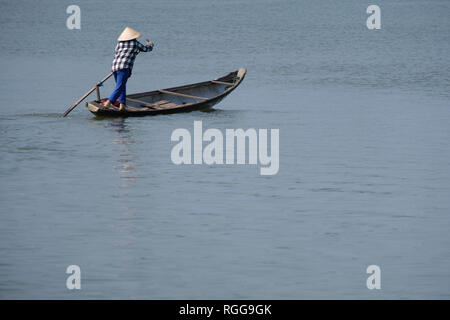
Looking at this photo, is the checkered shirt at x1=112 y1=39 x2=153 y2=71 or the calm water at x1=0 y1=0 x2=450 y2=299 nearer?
the calm water at x1=0 y1=0 x2=450 y2=299

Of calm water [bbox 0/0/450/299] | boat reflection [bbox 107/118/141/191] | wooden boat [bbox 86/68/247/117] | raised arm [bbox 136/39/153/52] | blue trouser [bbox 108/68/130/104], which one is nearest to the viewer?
Answer: calm water [bbox 0/0/450/299]

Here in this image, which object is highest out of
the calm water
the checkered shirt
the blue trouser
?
the checkered shirt

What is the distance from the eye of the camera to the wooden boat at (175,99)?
63.5ft

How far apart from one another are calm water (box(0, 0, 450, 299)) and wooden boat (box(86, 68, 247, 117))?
33 centimetres

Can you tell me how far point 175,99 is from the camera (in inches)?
843

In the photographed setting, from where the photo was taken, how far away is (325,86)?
2950cm

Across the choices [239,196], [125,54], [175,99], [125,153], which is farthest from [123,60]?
[239,196]

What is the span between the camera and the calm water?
9.44m

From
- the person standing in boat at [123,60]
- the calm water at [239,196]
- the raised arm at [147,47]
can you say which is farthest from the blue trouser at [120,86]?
the calm water at [239,196]

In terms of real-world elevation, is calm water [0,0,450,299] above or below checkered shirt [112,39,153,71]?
below

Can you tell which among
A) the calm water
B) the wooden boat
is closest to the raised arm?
the wooden boat

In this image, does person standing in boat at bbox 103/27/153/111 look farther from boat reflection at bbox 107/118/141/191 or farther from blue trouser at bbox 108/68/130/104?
boat reflection at bbox 107/118/141/191

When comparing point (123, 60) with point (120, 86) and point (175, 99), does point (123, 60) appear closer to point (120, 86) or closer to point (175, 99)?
point (120, 86)

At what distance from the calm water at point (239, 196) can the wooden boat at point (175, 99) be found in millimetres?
330
